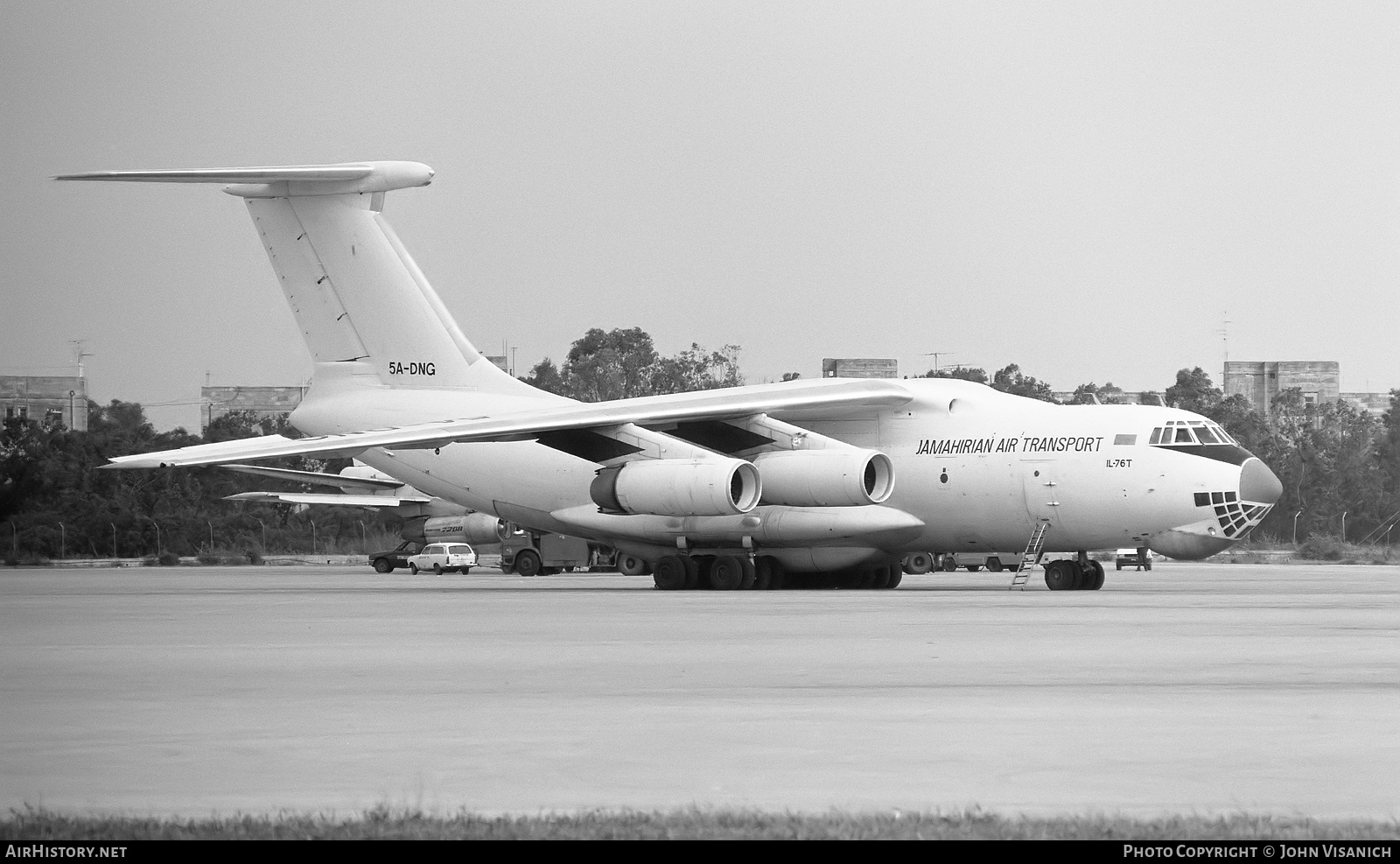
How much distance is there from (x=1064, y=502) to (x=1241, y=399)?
169ft

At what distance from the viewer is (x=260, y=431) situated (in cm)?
7344

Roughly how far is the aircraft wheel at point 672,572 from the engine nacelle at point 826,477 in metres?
1.82

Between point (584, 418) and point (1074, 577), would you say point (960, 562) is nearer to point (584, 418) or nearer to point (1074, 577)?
point (1074, 577)

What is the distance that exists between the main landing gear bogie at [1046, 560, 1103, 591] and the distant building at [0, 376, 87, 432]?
99.1 ft

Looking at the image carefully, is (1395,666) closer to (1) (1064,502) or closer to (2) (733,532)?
(1) (1064,502)

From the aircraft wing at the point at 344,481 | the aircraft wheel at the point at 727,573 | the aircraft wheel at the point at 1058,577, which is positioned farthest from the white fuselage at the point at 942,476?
the aircraft wing at the point at 344,481

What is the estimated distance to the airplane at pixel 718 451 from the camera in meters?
24.9

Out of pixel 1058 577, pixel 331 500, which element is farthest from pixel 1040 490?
pixel 331 500

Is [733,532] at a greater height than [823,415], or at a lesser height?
lesser

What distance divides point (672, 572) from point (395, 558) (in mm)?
21081

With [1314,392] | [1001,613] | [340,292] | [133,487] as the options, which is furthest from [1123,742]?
[1314,392]

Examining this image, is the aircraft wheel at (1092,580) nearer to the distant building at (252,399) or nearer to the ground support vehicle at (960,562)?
the ground support vehicle at (960,562)

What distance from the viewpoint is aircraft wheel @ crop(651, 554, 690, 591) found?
2712cm

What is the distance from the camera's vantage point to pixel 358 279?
1134 inches
